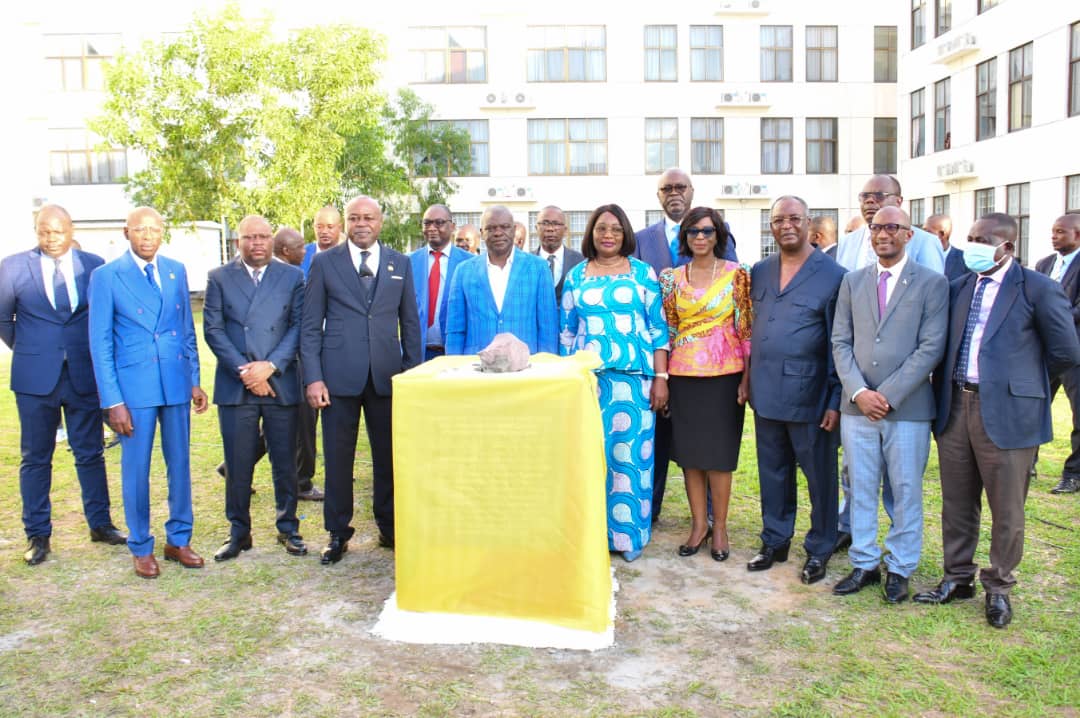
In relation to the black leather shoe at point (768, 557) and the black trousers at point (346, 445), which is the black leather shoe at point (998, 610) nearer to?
the black leather shoe at point (768, 557)

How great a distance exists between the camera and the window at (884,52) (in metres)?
29.6

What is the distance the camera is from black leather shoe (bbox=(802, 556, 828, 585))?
4758 millimetres

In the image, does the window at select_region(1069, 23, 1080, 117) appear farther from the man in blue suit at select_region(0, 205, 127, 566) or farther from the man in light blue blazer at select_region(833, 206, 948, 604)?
the man in blue suit at select_region(0, 205, 127, 566)

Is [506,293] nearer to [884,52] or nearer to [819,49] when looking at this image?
[819,49]

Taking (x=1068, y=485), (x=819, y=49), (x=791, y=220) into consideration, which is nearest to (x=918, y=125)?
(x=819, y=49)

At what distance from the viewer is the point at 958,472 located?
445 cm

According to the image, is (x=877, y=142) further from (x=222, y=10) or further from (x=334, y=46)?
(x=222, y=10)

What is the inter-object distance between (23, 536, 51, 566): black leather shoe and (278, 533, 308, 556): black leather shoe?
4.57ft

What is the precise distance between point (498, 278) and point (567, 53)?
85.5 ft

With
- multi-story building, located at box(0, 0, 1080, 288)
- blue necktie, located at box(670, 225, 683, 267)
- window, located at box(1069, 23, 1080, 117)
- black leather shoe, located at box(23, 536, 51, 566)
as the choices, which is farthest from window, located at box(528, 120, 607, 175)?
black leather shoe, located at box(23, 536, 51, 566)

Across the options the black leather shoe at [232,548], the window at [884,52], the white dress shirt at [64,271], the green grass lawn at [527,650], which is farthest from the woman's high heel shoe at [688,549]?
the window at [884,52]

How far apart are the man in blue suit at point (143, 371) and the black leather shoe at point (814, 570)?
341 centimetres

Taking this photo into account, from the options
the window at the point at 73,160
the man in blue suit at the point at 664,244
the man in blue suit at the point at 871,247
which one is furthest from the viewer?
the window at the point at 73,160

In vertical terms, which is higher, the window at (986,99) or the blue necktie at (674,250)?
the window at (986,99)
